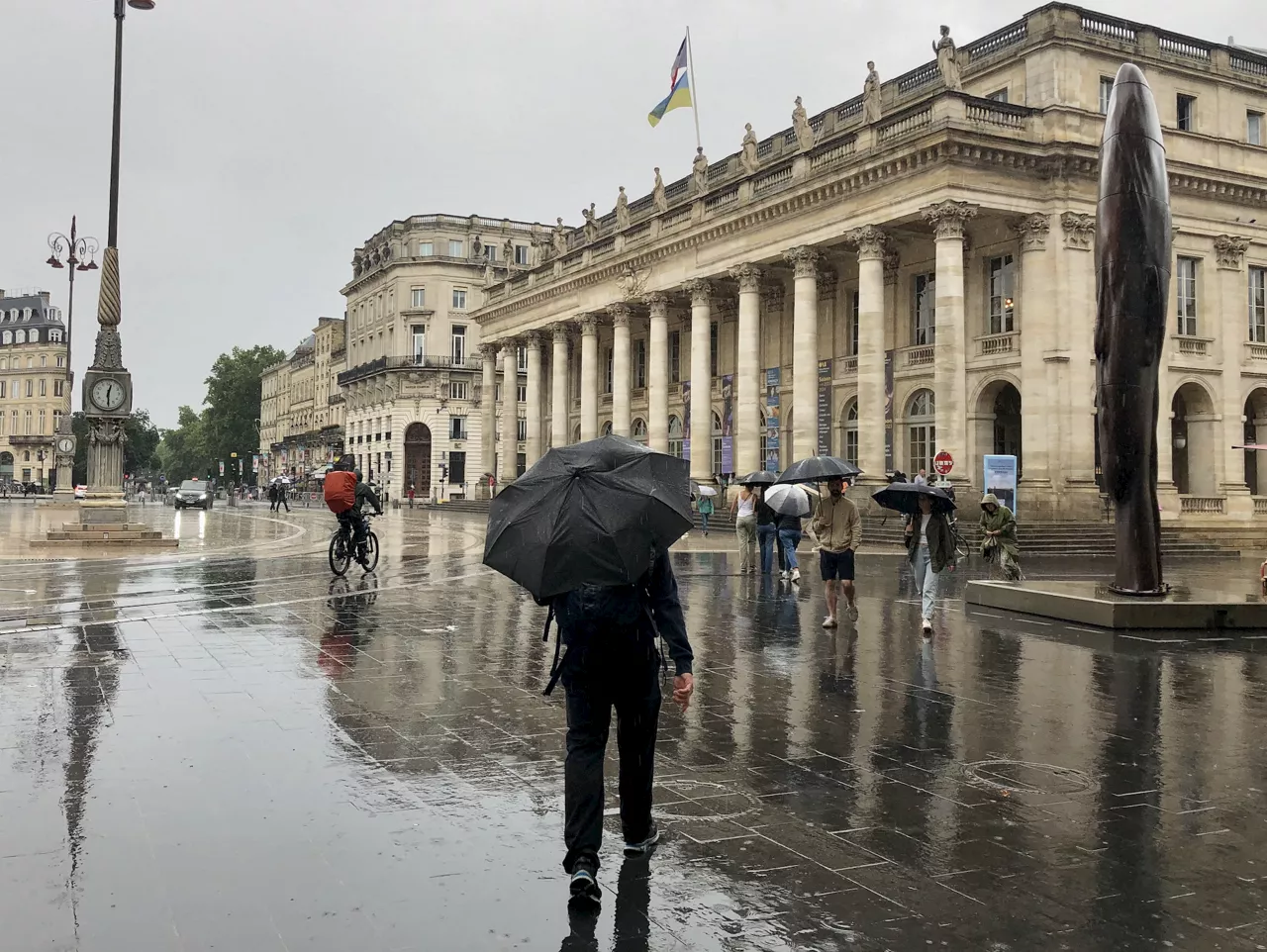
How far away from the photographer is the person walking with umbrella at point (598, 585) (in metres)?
4.29

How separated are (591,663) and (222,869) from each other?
182cm

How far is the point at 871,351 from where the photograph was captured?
112ft

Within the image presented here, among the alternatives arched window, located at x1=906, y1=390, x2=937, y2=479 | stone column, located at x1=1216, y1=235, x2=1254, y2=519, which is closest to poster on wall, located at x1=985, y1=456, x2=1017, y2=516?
arched window, located at x1=906, y1=390, x2=937, y2=479

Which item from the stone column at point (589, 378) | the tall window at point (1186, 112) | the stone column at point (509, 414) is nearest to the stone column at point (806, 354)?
the tall window at point (1186, 112)

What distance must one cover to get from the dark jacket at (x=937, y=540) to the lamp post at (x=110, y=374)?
19.0m

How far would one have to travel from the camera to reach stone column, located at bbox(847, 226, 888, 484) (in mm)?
33969

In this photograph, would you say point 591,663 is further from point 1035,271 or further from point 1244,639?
point 1035,271

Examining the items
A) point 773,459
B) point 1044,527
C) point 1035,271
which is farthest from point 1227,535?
point 773,459

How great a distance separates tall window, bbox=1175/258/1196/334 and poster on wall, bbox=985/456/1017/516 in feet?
34.9

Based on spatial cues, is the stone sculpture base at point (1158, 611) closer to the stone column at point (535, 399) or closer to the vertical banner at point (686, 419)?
the vertical banner at point (686, 419)

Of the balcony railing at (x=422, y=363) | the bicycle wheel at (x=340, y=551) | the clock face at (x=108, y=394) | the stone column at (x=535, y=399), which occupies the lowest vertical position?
the bicycle wheel at (x=340, y=551)

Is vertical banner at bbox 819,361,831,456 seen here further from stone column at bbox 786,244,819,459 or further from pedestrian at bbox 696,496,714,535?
pedestrian at bbox 696,496,714,535

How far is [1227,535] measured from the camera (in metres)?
33.1

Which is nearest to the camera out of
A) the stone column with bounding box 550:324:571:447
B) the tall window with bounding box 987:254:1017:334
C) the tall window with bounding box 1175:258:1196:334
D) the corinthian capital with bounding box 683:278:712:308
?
the tall window with bounding box 987:254:1017:334
